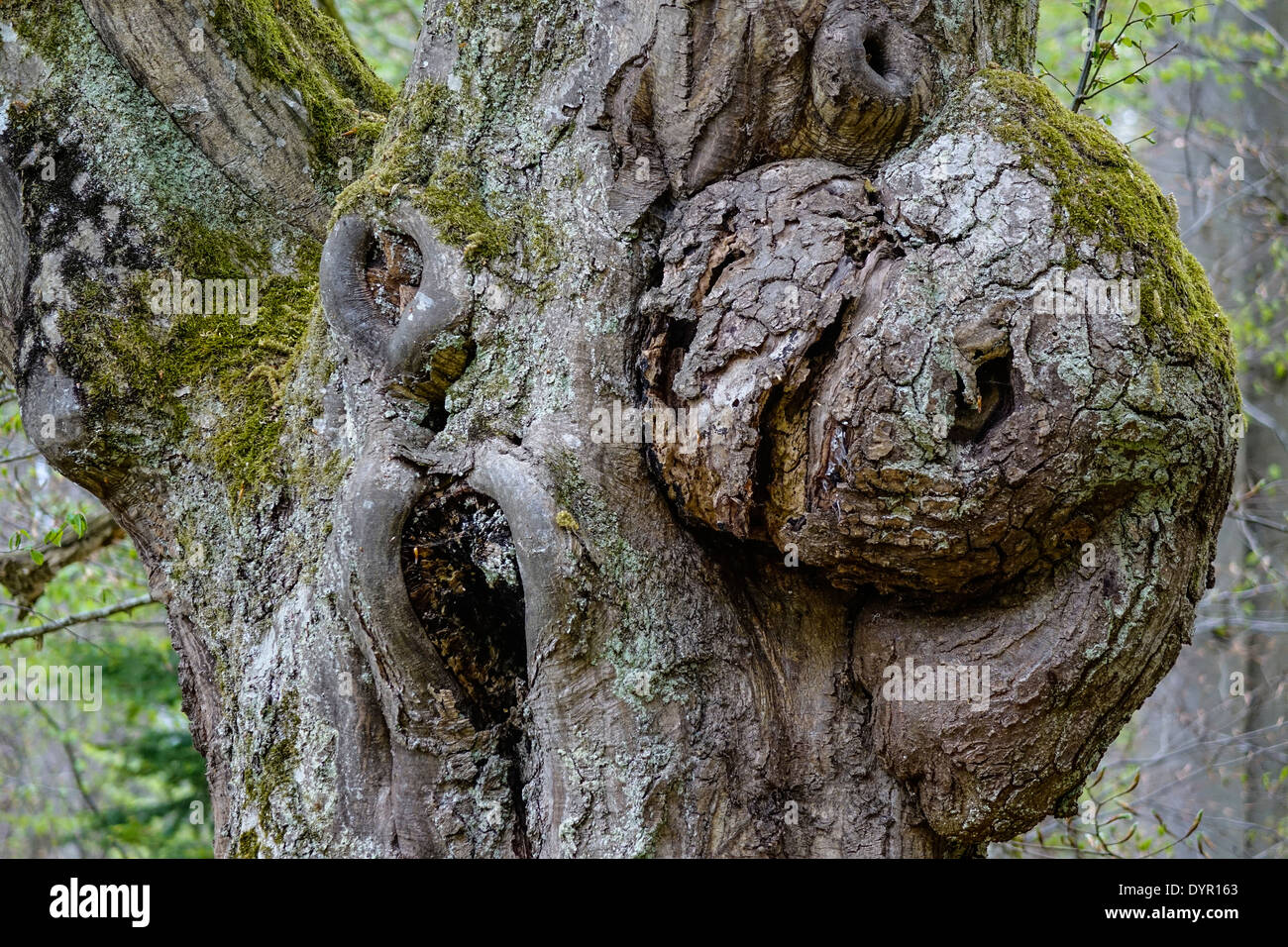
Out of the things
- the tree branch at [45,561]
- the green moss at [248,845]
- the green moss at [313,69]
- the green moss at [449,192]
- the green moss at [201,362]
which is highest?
the green moss at [313,69]

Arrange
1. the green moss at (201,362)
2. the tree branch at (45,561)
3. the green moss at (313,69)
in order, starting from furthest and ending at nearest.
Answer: the tree branch at (45,561)
the green moss at (313,69)
the green moss at (201,362)

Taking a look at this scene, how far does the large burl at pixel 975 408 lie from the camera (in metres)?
1.91

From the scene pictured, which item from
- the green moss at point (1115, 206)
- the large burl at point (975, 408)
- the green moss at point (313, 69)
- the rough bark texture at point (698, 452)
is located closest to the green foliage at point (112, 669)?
the rough bark texture at point (698, 452)

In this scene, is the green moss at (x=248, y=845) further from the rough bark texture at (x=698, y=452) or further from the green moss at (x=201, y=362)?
the green moss at (x=201, y=362)

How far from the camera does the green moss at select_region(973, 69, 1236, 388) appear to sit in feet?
6.45

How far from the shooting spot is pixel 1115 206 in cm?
201

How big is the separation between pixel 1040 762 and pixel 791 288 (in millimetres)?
1087

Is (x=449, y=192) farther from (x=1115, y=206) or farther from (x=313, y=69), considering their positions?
(x=1115, y=206)

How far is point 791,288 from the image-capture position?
2.02 meters

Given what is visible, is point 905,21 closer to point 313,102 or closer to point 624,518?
point 624,518

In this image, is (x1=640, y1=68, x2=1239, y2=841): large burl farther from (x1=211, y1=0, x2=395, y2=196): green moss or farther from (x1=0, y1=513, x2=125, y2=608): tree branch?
(x1=0, y1=513, x2=125, y2=608): tree branch

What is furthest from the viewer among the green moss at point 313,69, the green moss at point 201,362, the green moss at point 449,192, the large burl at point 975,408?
the green moss at point 313,69

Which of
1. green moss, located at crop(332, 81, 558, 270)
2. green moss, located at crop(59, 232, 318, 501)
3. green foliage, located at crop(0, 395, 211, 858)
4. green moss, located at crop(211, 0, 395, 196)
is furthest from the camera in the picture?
green foliage, located at crop(0, 395, 211, 858)

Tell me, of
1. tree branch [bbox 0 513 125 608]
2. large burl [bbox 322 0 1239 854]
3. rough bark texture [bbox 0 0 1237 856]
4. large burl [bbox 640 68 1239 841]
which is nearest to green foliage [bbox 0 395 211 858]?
tree branch [bbox 0 513 125 608]
